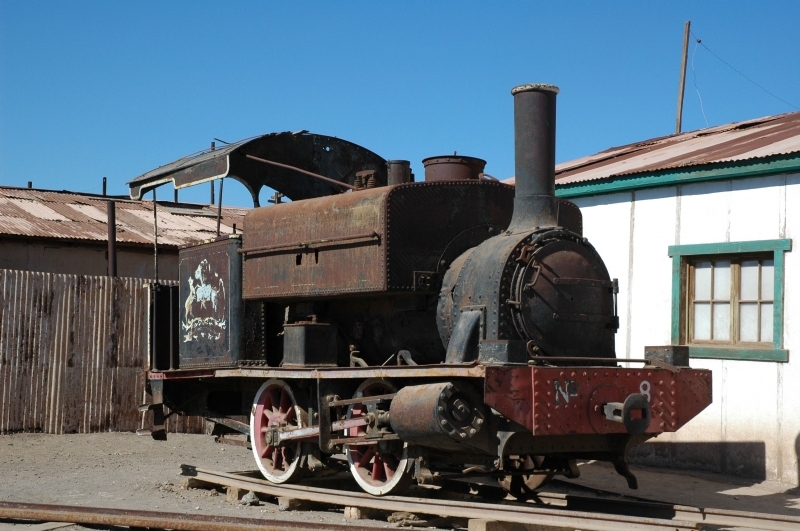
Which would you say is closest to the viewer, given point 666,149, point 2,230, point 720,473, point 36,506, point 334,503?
point 36,506

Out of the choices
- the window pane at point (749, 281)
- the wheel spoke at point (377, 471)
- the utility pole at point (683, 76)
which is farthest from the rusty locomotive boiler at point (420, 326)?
the utility pole at point (683, 76)

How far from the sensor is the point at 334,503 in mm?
7766

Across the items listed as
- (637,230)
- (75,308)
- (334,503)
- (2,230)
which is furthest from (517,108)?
(2,230)

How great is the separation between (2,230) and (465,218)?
973cm

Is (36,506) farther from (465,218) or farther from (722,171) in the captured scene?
(722,171)

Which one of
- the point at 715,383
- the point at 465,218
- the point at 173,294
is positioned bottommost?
the point at 715,383

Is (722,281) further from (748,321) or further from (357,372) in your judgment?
(357,372)

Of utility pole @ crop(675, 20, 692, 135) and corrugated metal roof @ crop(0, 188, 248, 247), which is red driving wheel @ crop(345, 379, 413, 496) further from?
utility pole @ crop(675, 20, 692, 135)

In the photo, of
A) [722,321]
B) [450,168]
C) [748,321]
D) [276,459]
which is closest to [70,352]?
[276,459]

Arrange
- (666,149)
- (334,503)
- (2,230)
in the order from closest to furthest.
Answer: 1. (334,503)
2. (666,149)
3. (2,230)

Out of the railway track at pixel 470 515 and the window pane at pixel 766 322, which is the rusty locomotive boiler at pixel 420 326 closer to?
the railway track at pixel 470 515

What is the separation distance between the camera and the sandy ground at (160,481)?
823 cm

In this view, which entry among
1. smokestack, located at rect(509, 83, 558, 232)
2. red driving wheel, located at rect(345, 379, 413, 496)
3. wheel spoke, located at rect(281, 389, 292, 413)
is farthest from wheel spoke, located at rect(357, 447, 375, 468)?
smokestack, located at rect(509, 83, 558, 232)

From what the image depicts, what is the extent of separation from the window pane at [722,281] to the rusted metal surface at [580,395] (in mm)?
3315
